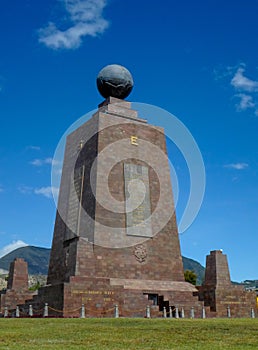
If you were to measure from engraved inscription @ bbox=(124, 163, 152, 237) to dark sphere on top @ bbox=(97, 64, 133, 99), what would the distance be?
5824 mm

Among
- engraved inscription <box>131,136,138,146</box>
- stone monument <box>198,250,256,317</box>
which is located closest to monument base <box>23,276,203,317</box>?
stone monument <box>198,250,256,317</box>

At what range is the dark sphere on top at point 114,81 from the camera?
33.2 metres

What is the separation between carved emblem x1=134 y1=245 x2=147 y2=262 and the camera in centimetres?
2919

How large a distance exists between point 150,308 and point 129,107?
1498cm

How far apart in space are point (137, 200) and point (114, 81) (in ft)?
28.8

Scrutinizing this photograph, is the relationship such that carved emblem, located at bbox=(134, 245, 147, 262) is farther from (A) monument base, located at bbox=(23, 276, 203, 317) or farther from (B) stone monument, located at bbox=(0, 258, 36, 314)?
(B) stone monument, located at bbox=(0, 258, 36, 314)

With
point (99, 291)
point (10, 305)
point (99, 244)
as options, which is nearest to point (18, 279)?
point (10, 305)

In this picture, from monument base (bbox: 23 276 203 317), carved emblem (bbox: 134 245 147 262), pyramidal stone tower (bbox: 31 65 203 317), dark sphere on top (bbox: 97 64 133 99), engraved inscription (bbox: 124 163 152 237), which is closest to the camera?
monument base (bbox: 23 276 203 317)

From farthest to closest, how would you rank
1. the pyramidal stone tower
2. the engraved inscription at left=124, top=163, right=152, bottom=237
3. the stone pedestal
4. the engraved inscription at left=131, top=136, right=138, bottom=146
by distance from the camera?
the engraved inscription at left=131, top=136, right=138, bottom=146 < the engraved inscription at left=124, top=163, right=152, bottom=237 < the pyramidal stone tower < the stone pedestal

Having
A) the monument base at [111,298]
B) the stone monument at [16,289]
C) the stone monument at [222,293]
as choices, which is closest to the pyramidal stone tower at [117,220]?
the monument base at [111,298]

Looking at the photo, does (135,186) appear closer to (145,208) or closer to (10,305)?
(145,208)

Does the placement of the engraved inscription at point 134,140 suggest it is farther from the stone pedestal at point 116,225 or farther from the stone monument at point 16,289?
the stone monument at point 16,289

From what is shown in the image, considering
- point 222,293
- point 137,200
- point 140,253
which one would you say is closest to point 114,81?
point 137,200

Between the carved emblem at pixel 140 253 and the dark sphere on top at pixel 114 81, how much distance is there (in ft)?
36.7
